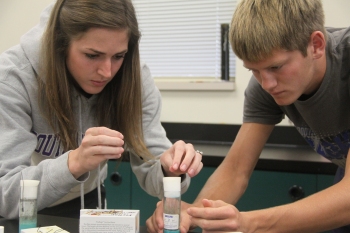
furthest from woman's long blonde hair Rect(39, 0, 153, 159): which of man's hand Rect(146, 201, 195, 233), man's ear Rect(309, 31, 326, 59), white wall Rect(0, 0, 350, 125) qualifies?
white wall Rect(0, 0, 350, 125)

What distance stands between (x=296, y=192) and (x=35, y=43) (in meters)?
1.18

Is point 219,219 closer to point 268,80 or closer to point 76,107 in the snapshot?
point 268,80

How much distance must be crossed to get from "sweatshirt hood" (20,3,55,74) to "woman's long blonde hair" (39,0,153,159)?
0.09 ft

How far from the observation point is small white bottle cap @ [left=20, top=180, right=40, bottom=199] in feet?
3.37

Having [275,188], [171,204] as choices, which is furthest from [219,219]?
[275,188]

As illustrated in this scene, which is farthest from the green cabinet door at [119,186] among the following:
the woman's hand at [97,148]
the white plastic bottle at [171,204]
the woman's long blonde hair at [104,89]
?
the white plastic bottle at [171,204]

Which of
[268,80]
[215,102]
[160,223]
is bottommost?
[215,102]

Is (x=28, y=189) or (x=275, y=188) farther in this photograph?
(x=275, y=188)

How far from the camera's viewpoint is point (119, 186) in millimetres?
2148

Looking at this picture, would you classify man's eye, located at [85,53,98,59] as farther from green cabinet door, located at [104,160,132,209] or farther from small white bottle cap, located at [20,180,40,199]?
green cabinet door, located at [104,160,132,209]

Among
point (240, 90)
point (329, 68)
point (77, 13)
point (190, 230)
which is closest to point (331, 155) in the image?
point (329, 68)

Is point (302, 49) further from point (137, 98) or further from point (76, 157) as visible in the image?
point (76, 157)

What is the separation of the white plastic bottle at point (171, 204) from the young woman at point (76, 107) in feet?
0.52

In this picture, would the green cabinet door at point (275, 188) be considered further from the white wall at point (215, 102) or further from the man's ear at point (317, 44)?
the man's ear at point (317, 44)
